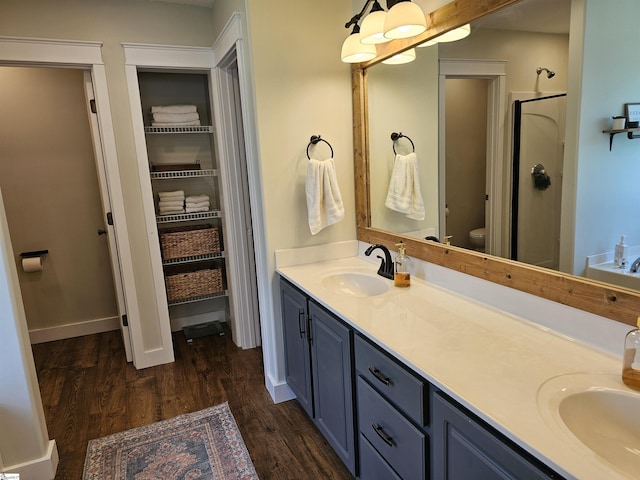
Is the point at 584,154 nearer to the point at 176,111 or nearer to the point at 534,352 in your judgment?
the point at 534,352

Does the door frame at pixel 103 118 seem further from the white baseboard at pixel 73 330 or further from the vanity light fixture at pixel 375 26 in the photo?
the vanity light fixture at pixel 375 26

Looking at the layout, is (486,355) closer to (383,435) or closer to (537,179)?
(383,435)

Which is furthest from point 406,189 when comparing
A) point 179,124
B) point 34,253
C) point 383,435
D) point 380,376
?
point 34,253

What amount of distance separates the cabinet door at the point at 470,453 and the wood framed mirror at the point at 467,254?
1.82ft

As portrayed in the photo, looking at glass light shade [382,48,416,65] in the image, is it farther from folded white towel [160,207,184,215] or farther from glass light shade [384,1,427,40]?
folded white towel [160,207,184,215]

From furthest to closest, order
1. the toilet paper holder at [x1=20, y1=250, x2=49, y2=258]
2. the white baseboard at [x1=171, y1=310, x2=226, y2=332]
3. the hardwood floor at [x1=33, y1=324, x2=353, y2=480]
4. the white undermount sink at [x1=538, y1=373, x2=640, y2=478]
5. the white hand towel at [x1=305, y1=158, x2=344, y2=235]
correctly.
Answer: the white baseboard at [x1=171, y1=310, x2=226, y2=332]
the toilet paper holder at [x1=20, y1=250, x2=49, y2=258]
the white hand towel at [x1=305, y1=158, x2=344, y2=235]
the hardwood floor at [x1=33, y1=324, x2=353, y2=480]
the white undermount sink at [x1=538, y1=373, x2=640, y2=478]

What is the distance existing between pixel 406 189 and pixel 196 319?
245 cm

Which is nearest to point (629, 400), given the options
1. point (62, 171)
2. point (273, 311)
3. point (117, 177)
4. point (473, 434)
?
point (473, 434)

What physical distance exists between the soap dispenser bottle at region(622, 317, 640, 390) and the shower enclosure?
0.35 metres

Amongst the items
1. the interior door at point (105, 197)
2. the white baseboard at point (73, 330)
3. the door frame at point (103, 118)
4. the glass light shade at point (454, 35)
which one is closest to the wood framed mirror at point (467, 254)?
the glass light shade at point (454, 35)

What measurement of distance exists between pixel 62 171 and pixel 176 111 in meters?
1.20

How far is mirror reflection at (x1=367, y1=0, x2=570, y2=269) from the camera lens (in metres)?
1.38

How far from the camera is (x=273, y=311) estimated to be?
97.1 inches

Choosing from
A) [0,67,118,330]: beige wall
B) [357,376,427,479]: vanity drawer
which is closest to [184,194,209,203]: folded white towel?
[0,67,118,330]: beige wall
